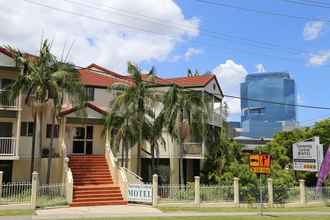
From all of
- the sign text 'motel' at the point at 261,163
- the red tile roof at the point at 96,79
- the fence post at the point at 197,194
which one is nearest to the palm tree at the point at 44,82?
the red tile roof at the point at 96,79

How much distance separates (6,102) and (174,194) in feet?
37.4

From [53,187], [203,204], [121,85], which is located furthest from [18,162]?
[203,204]

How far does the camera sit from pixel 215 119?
1328 inches

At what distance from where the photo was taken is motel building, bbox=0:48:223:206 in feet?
86.3

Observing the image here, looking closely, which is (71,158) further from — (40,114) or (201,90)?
(201,90)

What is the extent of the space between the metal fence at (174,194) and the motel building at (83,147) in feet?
7.21

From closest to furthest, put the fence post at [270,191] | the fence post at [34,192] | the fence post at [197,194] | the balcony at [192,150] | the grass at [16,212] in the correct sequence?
→ the grass at [16,212], the fence post at [34,192], the fence post at [197,194], the fence post at [270,191], the balcony at [192,150]

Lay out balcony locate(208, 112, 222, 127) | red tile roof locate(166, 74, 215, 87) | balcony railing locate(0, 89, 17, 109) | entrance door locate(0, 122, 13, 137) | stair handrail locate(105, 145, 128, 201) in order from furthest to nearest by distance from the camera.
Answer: red tile roof locate(166, 74, 215, 87) → balcony locate(208, 112, 222, 127) → entrance door locate(0, 122, 13, 137) → balcony railing locate(0, 89, 17, 109) → stair handrail locate(105, 145, 128, 201)

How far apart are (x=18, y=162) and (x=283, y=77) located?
234 feet

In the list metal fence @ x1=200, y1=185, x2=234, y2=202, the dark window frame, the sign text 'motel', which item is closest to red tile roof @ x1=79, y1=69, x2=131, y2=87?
the dark window frame

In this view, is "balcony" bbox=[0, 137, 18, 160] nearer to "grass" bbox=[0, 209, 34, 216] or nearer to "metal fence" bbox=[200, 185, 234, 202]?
"grass" bbox=[0, 209, 34, 216]

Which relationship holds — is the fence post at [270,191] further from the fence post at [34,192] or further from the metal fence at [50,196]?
the fence post at [34,192]

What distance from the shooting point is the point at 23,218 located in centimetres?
1880

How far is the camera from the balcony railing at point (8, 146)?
2644 centimetres
